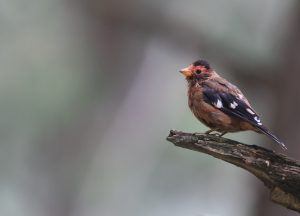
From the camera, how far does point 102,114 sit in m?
14.9

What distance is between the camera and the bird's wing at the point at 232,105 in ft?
22.1

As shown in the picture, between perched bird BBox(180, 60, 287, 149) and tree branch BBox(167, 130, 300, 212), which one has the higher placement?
perched bird BBox(180, 60, 287, 149)

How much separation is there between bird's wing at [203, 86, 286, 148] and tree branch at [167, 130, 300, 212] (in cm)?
103

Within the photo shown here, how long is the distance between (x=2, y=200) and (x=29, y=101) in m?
2.19

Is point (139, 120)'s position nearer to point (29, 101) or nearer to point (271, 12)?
point (29, 101)

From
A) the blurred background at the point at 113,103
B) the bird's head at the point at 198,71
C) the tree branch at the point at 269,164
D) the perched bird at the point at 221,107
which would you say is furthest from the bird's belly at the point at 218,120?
the blurred background at the point at 113,103

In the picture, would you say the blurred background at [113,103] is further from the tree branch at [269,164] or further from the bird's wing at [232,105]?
the tree branch at [269,164]

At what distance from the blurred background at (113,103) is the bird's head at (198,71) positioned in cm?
466

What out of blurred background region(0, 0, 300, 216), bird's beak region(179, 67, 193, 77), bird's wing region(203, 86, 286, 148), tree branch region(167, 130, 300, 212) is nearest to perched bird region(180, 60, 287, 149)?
bird's wing region(203, 86, 286, 148)

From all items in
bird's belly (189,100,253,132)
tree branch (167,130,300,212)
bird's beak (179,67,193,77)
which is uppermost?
bird's beak (179,67,193,77)

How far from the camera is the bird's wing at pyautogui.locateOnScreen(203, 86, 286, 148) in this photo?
6.74 metres

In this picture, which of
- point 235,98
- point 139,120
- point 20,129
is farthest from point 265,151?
point 20,129

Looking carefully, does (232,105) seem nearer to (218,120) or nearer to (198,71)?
(218,120)

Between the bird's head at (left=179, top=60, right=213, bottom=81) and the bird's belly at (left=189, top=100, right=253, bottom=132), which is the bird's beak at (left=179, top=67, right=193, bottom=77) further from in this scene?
the bird's belly at (left=189, top=100, right=253, bottom=132)
